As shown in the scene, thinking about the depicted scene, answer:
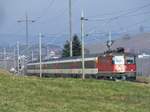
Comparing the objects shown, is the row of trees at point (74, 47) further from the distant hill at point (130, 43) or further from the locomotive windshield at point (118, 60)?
the locomotive windshield at point (118, 60)

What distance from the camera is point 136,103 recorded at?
1841 centimetres

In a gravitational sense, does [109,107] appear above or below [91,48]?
below

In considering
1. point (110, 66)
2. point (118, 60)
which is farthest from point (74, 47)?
point (110, 66)

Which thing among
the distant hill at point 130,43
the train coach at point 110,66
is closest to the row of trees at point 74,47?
the distant hill at point 130,43

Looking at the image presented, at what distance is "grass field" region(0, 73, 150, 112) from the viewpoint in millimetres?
15305

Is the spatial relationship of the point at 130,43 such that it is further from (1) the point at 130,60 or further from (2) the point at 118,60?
(2) the point at 118,60

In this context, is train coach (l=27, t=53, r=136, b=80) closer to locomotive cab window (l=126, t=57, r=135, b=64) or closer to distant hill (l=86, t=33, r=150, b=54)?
locomotive cab window (l=126, t=57, r=135, b=64)

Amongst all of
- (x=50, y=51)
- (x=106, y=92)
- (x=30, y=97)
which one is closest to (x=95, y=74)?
(x=106, y=92)

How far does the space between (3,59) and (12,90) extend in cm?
7296

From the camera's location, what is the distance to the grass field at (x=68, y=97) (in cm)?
1530

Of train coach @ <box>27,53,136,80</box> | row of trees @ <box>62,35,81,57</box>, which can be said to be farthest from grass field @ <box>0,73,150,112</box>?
row of trees @ <box>62,35,81,57</box>

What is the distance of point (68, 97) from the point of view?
18.2m

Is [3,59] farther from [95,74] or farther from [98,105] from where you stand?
[98,105]

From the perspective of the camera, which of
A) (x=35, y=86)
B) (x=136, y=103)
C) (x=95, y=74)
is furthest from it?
(x=95, y=74)
